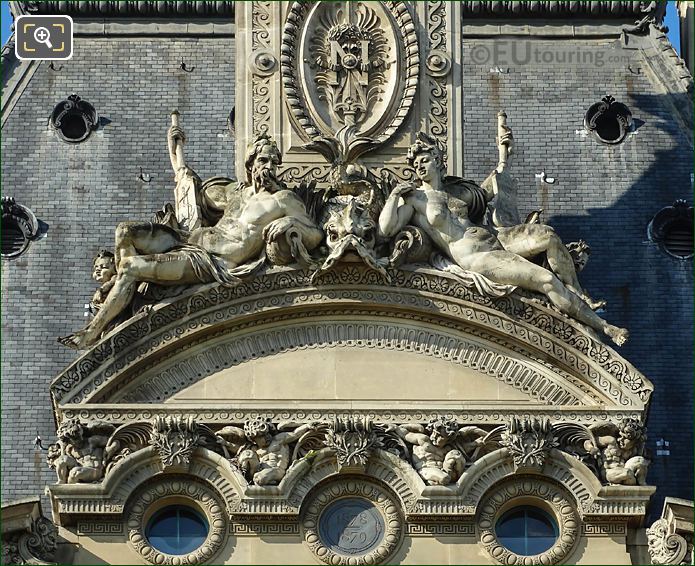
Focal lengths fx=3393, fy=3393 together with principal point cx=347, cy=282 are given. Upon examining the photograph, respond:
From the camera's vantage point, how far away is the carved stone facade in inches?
1400

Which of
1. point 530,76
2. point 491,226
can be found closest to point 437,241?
point 491,226

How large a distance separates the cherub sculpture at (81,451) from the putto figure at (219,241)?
1110 mm

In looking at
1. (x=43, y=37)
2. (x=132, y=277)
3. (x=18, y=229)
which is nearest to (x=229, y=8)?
(x=43, y=37)

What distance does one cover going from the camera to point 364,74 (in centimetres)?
3884

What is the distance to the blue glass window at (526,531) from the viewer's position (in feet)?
117

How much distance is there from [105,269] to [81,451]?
89.3 inches

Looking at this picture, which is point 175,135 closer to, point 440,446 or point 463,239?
point 463,239

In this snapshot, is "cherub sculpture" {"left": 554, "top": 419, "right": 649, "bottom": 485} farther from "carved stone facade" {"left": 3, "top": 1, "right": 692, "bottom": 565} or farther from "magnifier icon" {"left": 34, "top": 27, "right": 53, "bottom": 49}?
"magnifier icon" {"left": 34, "top": 27, "right": 53, "bottom": 49}

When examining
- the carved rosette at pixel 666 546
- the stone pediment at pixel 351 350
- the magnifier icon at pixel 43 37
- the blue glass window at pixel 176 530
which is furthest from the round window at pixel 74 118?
the carved rosette at pixel 666 546

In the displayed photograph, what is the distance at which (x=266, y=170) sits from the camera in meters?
37.2

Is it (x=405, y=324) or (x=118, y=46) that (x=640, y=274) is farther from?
(x=118, y=46)

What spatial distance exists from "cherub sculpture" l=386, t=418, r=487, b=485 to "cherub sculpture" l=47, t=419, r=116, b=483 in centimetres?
302

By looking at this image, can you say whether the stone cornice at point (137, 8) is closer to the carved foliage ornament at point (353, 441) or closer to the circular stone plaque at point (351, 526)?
the carved foliage ornament at point (353, 441)

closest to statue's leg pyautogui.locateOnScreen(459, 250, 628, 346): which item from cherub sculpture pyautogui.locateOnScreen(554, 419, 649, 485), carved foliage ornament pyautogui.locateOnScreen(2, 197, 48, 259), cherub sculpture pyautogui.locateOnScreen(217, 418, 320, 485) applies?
cherub sculpture pyautogui.locateOnScreen(554, 419, 649, 485)
